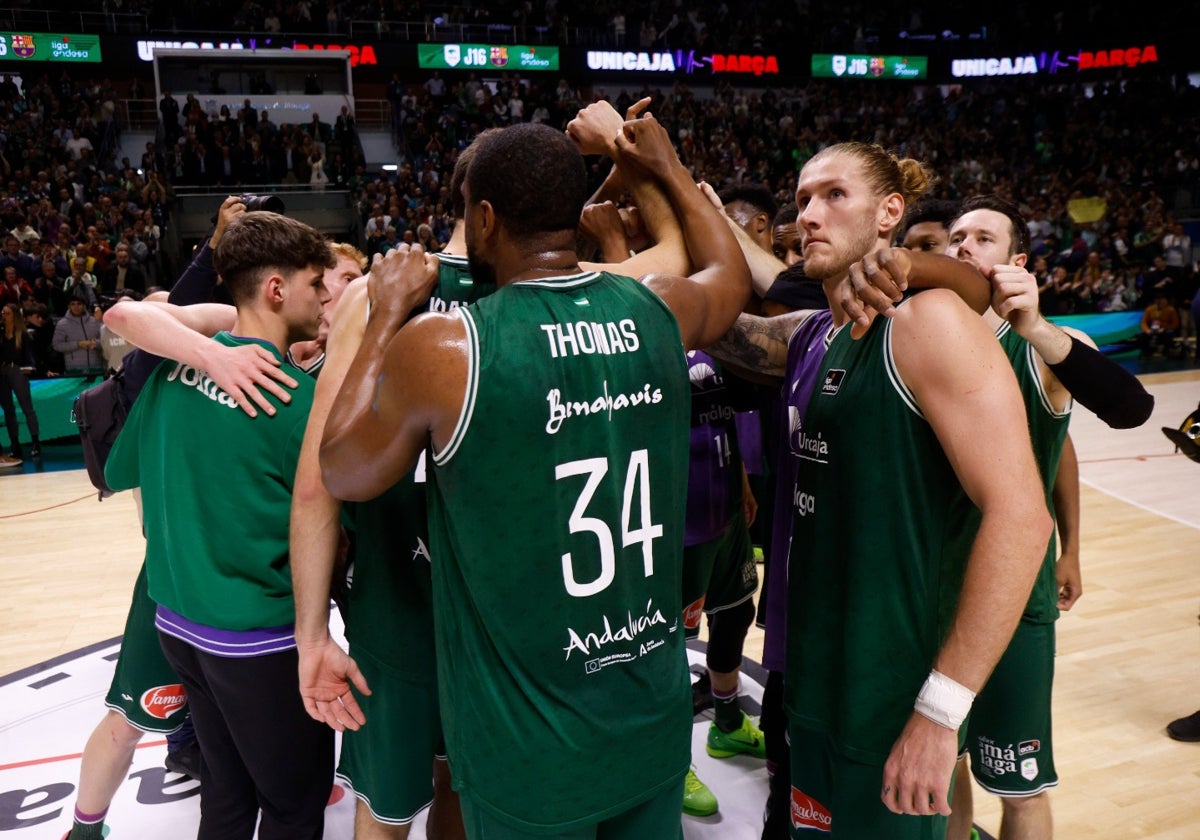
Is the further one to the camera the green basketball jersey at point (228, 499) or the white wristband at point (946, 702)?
the green basketball jersey at point (228, 499)

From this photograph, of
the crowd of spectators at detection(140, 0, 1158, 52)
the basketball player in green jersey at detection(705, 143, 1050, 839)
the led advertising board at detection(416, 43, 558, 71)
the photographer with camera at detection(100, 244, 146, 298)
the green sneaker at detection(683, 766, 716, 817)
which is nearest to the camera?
the basketball player in green jersey at detection(705, 143, 1050, 839)

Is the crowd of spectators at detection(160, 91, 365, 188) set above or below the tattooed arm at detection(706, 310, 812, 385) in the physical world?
above

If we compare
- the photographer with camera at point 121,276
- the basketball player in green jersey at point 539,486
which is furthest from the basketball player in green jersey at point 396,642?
the photographer with camera at point 121,276

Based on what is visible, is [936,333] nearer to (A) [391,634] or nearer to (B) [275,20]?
(A) [391,634]

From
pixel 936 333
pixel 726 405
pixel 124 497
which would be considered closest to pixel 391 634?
pixel 936 333

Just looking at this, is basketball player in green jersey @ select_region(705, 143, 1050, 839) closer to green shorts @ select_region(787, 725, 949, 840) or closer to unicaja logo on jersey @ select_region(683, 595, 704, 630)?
green shorts @ select_region(787, 725, 949, 840)

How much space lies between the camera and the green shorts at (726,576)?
3576mm

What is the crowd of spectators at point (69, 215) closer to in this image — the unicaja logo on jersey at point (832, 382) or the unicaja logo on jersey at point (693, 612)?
the unicaja logo on jersey at point (693, 612)

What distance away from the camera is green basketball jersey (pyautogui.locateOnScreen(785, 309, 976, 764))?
1.96 meters

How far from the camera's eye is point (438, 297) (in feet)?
7.27

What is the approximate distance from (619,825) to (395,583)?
841mm

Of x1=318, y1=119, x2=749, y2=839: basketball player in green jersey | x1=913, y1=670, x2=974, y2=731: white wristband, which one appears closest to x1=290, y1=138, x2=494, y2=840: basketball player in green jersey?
x1=318, y1=119, x2=749, y2=839: basketball player in green jersey

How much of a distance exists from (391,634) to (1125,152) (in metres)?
26.3

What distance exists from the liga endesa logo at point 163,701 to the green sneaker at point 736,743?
2.08 m
